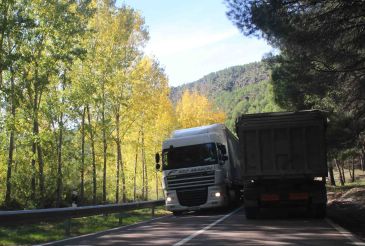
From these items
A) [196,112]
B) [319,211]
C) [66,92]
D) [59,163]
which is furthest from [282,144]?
[196,112]

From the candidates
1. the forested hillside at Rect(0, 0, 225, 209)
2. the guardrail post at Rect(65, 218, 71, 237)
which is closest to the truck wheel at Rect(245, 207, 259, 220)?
the guardrail post at Rect(65, 218, 71, 237)

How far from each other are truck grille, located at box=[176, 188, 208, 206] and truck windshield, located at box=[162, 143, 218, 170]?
43.8 inches

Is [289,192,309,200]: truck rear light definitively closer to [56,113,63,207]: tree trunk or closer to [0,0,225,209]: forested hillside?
[0,0,225,209]: forested hillside

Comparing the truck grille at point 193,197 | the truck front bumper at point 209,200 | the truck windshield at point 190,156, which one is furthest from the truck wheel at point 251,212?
the truck windshield at point 190,156

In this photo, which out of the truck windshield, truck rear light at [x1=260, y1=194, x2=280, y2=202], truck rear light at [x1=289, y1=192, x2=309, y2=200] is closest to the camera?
truck rear light at [x1=289, y1=192, x2=309, y2=200]

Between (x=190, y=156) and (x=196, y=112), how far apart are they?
31799 millimetres

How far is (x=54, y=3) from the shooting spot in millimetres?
22734

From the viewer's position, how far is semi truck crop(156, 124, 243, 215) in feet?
62.2

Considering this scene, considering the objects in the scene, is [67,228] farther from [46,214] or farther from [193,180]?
[193,180]

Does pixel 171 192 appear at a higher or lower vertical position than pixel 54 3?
lower

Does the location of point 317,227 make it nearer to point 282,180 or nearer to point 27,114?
point 282,180

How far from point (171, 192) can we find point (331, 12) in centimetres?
998

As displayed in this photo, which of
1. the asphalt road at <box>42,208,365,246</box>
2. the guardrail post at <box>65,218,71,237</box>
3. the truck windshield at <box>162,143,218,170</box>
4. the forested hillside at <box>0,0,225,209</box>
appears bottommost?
the asphalt road at <box>42,208,365,246</box>

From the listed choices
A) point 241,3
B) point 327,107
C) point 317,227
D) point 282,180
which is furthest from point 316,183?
point 327,107
